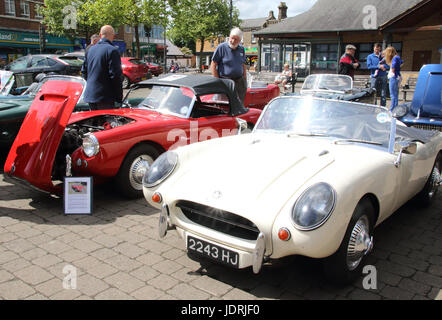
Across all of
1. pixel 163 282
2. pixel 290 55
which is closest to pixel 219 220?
pixel 163 282

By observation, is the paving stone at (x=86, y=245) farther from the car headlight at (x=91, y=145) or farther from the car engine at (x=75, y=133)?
the car engine at (x=75, y=133)

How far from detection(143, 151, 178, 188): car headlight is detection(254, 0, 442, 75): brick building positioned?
1904cm

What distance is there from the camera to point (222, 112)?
19.2ft

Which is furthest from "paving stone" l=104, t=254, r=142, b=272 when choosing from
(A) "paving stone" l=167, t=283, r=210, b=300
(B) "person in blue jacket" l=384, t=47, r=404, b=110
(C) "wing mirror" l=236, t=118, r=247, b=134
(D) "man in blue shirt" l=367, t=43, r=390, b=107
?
(D) "man in blue shirt" l=367, t=43, r=390, b=107

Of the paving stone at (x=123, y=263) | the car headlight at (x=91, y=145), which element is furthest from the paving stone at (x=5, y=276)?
the car headlight at (x=91, y=145)

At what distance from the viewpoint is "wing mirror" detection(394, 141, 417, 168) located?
135 inches

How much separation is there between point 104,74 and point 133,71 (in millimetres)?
13887

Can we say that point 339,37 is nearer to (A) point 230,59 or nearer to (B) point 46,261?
(A) point 230,59

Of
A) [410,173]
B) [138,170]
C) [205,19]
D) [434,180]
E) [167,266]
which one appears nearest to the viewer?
[167,266]

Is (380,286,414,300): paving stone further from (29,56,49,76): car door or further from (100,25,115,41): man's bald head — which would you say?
(29,56,49,76): car door

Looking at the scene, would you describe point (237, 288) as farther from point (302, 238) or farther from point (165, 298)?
point (302, 238)

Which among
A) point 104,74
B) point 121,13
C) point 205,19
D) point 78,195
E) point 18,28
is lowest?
point 78,195

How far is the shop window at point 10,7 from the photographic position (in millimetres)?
31047

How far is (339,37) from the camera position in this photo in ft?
76.8
